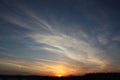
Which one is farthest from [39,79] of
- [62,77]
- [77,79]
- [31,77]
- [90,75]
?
[90,75]

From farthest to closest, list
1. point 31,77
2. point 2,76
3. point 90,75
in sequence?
point 90,75, point 31,77, point 2,76

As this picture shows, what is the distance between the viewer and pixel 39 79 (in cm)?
3225

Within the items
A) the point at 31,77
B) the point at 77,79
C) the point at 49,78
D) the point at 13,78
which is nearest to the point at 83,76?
the point at 77,79

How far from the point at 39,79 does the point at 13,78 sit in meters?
4.15

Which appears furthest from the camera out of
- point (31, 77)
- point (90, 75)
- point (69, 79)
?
point (90, 75)

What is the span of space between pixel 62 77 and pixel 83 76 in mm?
3856

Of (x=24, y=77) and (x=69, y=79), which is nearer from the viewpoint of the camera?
(x=24, y=77)

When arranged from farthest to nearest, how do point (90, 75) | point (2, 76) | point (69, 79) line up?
point (90, 75), point (69, 79), point (2, 76)

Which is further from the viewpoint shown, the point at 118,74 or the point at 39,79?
the point at 118,74

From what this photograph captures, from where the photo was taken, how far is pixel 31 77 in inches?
1246

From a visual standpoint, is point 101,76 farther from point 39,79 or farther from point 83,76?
point 39,79

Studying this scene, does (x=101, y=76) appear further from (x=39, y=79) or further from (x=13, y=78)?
(x=13, y=78)

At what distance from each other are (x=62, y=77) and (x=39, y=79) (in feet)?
13.5

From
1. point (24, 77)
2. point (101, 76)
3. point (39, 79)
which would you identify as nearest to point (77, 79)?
point (101, 76)
